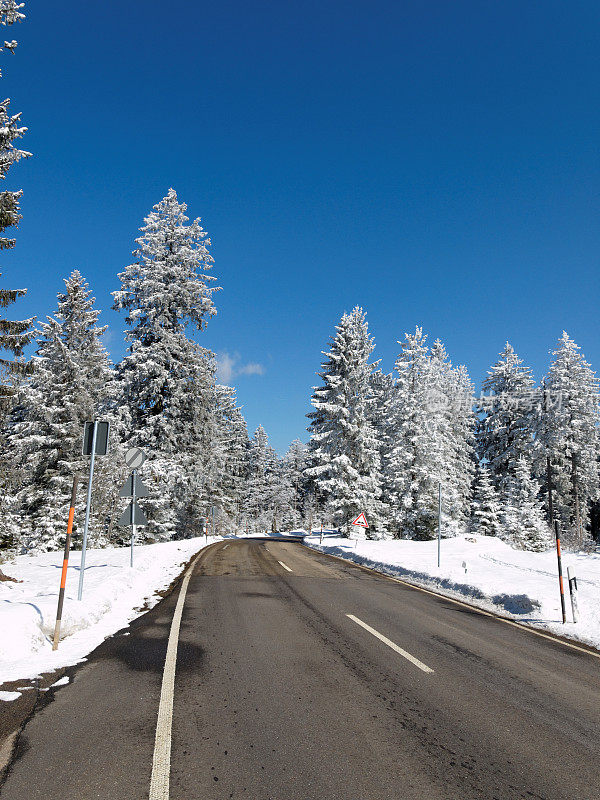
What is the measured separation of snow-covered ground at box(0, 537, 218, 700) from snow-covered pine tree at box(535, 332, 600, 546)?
114 ft

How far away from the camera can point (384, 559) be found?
18.5m

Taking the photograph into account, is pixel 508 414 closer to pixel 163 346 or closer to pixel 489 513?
pixel 489 513

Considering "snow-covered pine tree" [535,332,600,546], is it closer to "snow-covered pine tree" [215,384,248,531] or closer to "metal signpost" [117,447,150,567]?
"snow-covered pine tree" [215,384,248,531]

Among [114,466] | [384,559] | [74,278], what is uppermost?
[74,278]

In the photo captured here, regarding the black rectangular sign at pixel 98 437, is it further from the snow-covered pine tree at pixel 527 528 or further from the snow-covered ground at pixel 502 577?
the snow-covered pine tree at pixel 527 528

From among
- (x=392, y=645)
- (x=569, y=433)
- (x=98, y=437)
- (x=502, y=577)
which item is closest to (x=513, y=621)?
(x=392, y=645)

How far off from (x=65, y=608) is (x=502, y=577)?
37.6 feet

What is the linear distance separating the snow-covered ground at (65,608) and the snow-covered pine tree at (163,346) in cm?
1035

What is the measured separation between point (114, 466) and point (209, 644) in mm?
18663

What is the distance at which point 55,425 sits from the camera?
22.1m

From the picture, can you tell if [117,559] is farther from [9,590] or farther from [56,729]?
[56,729]

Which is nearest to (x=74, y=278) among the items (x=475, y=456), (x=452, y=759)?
(x=452, y=759)

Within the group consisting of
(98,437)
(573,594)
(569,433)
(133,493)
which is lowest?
(573,594)

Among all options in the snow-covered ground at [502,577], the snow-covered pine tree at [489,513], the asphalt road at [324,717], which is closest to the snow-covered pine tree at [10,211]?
the asphalt road at [324,717]
